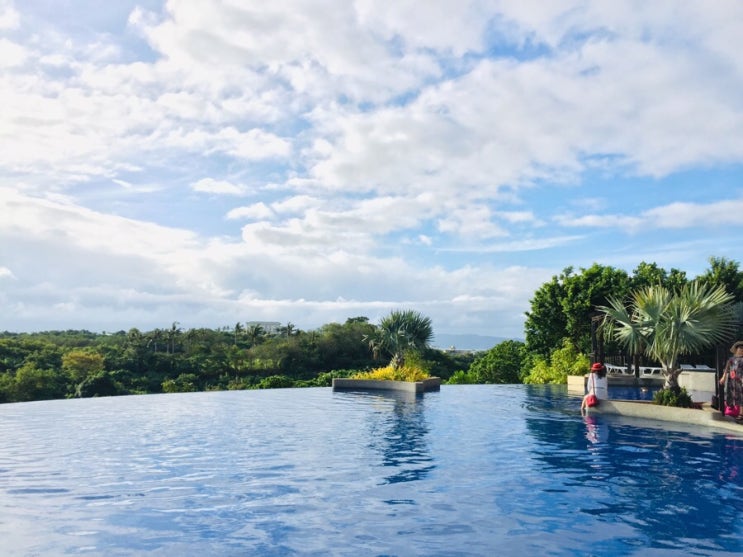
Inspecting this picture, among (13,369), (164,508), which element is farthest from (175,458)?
(13,369)

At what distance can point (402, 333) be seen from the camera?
103 ft

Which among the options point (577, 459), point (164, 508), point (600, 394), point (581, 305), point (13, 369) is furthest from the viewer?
point (13, 369)

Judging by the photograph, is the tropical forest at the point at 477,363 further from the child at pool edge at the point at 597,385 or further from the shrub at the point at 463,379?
the child at pool edge at the point at 597,385

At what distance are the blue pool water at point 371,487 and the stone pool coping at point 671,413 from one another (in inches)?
31.5

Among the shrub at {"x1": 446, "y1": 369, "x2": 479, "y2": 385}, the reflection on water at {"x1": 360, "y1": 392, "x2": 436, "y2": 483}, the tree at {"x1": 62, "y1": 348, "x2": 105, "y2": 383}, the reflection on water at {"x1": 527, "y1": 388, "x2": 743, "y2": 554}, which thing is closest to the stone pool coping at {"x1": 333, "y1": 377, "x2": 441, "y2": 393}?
the reflection on water at {"x1": 360, "y1": 392, "x2": 436, "y2": 483}

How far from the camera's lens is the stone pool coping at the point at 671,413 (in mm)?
15531

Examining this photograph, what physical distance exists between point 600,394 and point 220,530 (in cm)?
1496

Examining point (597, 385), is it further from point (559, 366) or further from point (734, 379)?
point (559, 366)

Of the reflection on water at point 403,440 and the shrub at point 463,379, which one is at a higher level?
the shrub at point 463,379

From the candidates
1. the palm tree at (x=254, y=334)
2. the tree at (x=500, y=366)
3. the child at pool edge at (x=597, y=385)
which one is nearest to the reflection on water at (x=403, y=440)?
the child at pool edge at (x=597, y=385)

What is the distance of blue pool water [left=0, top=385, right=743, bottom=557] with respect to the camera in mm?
7148

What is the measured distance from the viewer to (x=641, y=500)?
8.81m

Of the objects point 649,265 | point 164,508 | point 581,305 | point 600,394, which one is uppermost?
point 649,265

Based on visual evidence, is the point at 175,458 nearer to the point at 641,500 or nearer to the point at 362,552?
the point at 362,552
